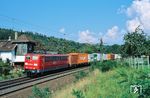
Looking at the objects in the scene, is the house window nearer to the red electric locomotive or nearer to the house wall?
the house wall

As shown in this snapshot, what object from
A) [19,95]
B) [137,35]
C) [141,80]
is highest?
[137,35]

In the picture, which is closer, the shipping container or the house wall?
the shipping container

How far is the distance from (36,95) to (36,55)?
83.9ft

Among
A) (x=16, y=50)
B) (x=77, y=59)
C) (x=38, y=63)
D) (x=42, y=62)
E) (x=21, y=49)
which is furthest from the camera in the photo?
(x=16, y=50)

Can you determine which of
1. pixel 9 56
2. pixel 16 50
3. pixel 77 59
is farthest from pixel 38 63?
pixel 16 50

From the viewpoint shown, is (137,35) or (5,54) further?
(5,54)

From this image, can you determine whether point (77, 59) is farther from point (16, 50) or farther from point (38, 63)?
point (38, 63)

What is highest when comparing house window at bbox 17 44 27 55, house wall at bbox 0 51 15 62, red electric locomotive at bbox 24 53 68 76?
house window at bbox 17 44 27 55

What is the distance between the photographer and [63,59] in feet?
175

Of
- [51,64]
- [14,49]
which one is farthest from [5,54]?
[51,64]

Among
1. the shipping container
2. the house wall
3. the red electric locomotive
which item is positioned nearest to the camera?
the red electric locomotive

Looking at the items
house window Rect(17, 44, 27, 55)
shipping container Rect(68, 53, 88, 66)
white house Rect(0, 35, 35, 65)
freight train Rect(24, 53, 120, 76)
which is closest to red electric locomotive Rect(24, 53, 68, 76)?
freight train Rect(24, 53, 120, 76)

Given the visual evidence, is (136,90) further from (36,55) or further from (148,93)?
(36,55)

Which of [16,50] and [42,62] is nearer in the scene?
[42,62]
